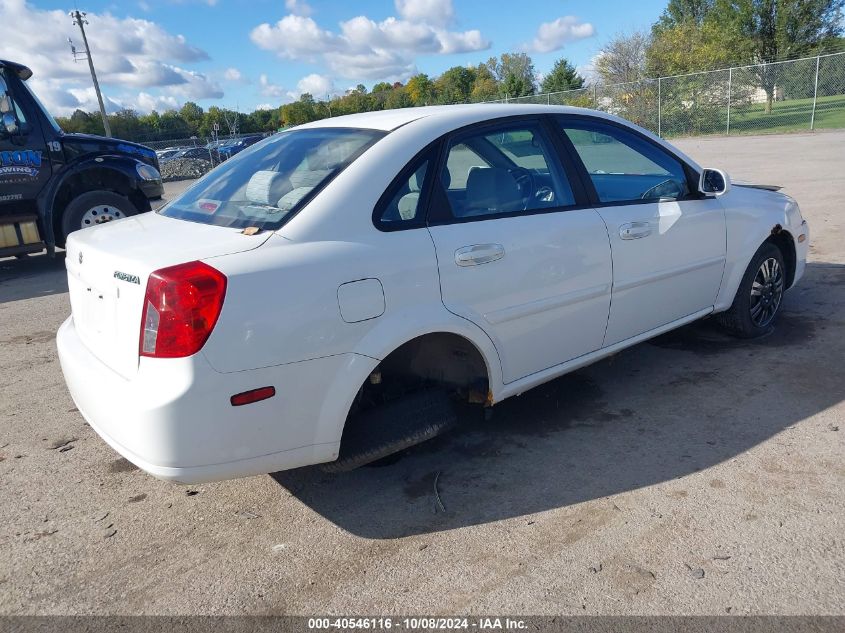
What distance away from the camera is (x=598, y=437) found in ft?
11.8

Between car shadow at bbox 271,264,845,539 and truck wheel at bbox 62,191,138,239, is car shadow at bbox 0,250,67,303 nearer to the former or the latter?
truck wheel at bbox 62,191,138,239

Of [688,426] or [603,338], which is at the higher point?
[603,338]

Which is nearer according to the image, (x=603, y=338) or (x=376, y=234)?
(x=376, y=234)

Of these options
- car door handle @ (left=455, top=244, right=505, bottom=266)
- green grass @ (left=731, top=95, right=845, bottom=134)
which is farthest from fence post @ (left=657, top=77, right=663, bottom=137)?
car door handle @ (left=455, top=244, right=505, bottom=266)

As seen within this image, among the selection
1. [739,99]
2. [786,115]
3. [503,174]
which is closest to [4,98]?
[503,174]

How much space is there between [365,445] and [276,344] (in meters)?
0.69

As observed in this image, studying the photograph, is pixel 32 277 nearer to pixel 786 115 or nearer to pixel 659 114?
pixel 659 114

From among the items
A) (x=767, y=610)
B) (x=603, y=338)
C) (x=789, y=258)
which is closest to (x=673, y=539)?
(x=767, y=610)

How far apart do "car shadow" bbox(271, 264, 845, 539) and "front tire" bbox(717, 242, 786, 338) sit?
121 mm

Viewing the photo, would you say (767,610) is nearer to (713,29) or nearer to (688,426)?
(688,426)

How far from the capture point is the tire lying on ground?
9.66 feet

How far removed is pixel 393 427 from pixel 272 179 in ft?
4.27

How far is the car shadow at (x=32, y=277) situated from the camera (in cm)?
785

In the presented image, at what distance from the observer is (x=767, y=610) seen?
2.30 m
